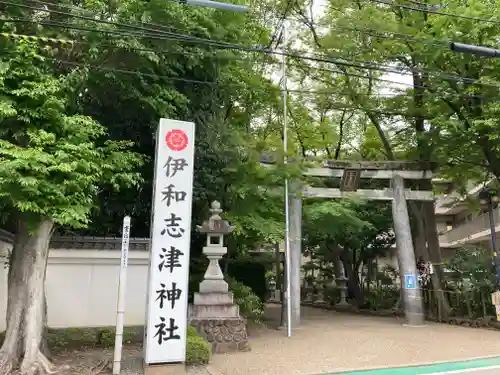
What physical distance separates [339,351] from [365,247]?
49.4 ft

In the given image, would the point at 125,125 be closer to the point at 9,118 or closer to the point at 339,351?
the point at 9,118

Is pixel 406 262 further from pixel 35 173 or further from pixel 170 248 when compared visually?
pixel 35 173

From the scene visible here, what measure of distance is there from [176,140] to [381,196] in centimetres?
969

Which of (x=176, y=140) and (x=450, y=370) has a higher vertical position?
(x=176, y=140)

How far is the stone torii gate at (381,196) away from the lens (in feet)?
47.2

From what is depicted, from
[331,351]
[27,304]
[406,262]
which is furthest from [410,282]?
[27,304]

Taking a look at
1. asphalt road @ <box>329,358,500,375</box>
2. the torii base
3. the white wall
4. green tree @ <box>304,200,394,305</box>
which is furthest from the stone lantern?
green tree @ <box>304,200,394,305</box>

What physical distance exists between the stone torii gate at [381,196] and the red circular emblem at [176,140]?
611 cm

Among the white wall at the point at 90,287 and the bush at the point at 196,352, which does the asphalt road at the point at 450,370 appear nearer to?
the bush at the point at 196,352

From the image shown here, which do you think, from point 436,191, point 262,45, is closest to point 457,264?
point 436,191

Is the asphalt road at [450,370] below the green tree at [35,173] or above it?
below

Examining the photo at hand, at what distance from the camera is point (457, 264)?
1620 centimetres

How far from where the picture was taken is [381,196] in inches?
614

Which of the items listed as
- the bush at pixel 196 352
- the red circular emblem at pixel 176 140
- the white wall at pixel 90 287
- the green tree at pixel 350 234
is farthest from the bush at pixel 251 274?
the red circular emblem at pixel 176 140
